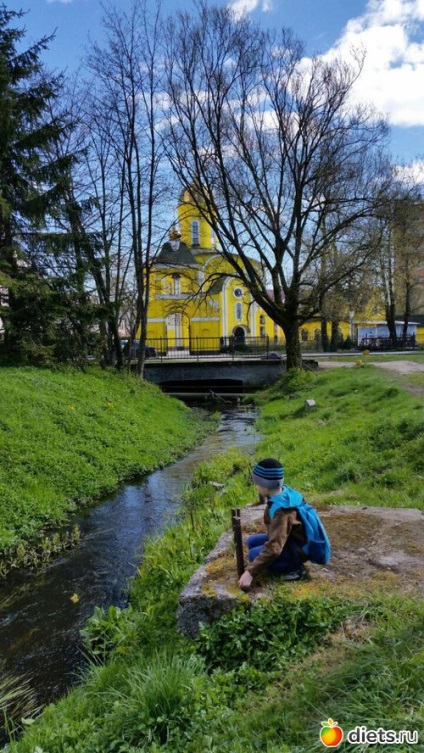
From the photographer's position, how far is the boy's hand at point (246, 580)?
143 inches

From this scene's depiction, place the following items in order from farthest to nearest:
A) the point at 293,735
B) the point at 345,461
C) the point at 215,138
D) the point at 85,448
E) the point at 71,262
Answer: the point at 215,138 → the point at 71,262 → the point at 85,448 → the point at 345,461 → the point at 293,735

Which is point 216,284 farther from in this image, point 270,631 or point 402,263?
point 270,631

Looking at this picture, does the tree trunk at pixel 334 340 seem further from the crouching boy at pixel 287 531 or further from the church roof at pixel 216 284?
the crouching boy at pixel 287 531

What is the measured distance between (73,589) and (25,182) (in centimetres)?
1499

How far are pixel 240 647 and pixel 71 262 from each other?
1687 cm

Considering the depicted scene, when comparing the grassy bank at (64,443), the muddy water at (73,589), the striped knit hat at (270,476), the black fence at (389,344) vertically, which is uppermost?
the black fence at (389,344)

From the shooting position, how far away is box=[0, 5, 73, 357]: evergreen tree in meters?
15.6

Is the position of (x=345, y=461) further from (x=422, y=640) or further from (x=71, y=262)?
A: (x=71, y=262)

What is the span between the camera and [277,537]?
3680mm

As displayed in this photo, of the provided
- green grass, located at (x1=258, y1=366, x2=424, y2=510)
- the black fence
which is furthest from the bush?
the black fence

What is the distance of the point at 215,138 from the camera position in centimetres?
2173

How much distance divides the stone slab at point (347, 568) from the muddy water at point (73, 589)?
1411mm

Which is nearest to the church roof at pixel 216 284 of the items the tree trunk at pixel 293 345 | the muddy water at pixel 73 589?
the tree trunk at pixel 293 345

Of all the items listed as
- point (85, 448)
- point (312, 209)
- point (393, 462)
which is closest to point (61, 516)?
point (85, 448)
